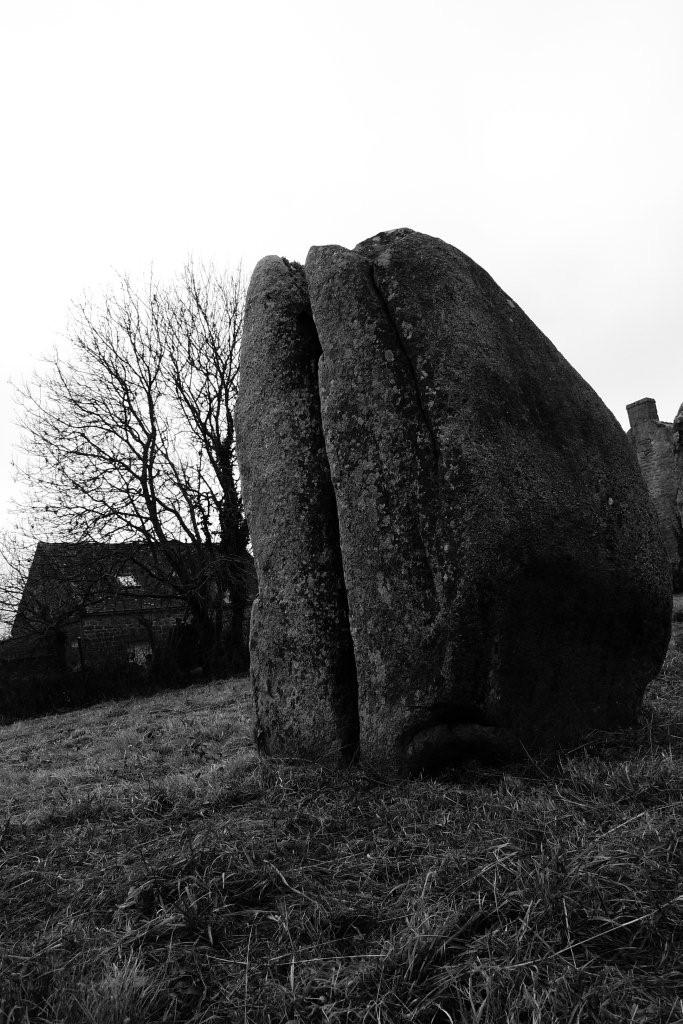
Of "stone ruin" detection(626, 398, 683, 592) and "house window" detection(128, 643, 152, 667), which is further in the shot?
"stone ruin" detection(626, 398, 683, 592)

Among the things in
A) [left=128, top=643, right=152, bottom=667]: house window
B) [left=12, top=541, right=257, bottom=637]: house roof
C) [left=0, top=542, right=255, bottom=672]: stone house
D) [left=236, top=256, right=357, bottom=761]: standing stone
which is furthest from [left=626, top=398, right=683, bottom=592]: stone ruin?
[left=236, top=256, right=357, bottom=761]: standing stone

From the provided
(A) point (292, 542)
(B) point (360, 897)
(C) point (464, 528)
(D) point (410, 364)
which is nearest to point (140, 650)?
(A) point (292, 542)

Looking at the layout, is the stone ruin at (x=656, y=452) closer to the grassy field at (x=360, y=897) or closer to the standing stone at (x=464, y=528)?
the standing stone at (x=464, y=528)

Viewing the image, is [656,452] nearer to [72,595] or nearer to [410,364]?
[72,595]

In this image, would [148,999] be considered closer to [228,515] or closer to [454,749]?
[454,749]

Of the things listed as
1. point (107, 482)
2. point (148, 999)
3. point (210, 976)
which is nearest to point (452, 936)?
point (210, 976)

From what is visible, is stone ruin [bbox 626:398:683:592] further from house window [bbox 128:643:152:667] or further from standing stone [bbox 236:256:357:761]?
standing stone [bbox 236:256:357:761]

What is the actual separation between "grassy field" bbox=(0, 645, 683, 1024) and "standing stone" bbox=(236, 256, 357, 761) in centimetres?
39

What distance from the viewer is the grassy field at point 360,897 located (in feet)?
6.28

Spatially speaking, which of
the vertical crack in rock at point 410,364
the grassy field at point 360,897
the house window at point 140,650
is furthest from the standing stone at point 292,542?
the house window at point 140,650

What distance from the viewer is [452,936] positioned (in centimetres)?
209

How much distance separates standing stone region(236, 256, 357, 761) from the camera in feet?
14.3

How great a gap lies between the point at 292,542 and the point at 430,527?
105cm

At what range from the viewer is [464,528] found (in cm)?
379
